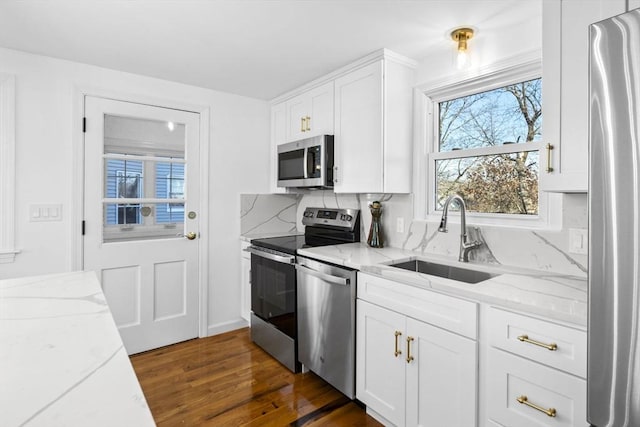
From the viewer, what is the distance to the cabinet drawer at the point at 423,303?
1510 mm

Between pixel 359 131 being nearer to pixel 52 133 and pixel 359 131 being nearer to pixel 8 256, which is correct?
pixel 52 133

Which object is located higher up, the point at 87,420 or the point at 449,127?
the point at 449,127

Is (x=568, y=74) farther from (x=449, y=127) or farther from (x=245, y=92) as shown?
(x=245, y=92)

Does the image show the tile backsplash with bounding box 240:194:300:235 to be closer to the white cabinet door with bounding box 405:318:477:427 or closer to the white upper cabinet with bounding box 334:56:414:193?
the white upper cabinet with bounding box 334:56:414:193

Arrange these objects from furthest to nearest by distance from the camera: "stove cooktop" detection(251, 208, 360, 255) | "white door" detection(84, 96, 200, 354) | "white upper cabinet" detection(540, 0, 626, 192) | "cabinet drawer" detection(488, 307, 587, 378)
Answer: "stove cooktop" detection(251, 208, 360, 255) < "white door" detection(84, 96, 200, 354) < "white upper cabinet" detection(540, 0, 626, 192) < "cabinet drawer" detection(488, 307, 587, 378)

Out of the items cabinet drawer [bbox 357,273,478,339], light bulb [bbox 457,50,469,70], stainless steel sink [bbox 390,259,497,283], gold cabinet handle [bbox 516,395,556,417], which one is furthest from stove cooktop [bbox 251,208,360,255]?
gold cabinet handle [bbox 516,395,556,417]

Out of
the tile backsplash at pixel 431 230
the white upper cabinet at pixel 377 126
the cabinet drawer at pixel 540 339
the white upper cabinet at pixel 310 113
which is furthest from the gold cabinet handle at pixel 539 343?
the white upper cabinet at pixel 310 113

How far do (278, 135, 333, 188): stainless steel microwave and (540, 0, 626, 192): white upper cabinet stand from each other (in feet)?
4.84

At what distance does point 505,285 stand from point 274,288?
1.67m

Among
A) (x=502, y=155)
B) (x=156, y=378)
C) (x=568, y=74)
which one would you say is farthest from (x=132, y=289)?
(x=568, y=74)

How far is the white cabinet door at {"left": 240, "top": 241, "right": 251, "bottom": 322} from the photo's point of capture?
10.6 ft

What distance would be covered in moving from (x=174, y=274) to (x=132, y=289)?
0.33 meters

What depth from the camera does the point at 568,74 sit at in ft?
4.63

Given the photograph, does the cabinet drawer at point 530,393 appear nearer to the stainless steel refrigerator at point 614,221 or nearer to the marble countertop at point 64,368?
the stainless steel refrigerator at point 614,221
